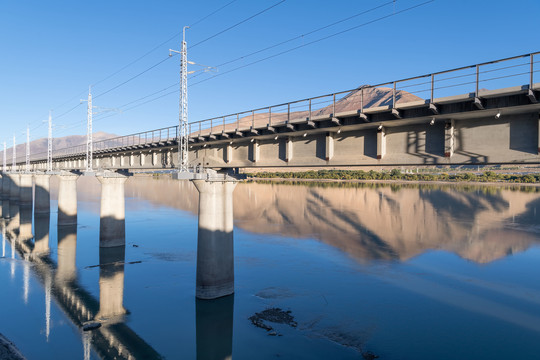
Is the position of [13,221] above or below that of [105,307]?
above

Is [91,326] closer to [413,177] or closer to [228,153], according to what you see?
[228,153]

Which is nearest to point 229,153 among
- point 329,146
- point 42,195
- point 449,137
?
point 329,146

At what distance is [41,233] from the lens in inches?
1781

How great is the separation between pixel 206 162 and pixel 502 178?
5139 inches

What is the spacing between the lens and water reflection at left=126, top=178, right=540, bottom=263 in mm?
38844

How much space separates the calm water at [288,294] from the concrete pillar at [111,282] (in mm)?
123

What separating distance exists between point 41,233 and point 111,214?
1742cm

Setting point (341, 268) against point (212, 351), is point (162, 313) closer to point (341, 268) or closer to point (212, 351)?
point (212, 351)

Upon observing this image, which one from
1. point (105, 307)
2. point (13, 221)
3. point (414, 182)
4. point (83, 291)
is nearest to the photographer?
point (105, 307)

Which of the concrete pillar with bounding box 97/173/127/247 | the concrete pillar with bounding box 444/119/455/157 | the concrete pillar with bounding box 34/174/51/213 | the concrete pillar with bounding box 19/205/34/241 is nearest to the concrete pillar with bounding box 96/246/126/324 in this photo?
the concrete pillar with bounding box 97/173/127/247

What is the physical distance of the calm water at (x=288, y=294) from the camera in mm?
16719

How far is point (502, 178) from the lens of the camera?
12512 centimetres

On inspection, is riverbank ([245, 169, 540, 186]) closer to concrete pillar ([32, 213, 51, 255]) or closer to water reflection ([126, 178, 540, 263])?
water reflection ([126, 178, 540, 263])

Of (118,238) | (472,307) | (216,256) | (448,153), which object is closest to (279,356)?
(216,256)
